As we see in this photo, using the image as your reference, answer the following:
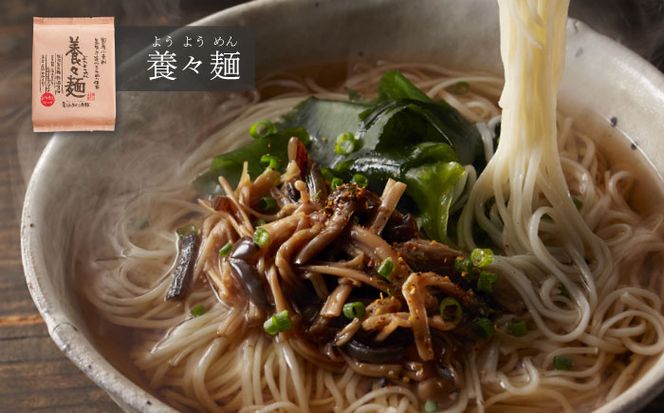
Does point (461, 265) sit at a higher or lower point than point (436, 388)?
higher

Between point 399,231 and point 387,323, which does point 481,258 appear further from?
point 387,323

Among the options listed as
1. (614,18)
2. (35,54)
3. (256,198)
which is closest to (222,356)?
(256,198)

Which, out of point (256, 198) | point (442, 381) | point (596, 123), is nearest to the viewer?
point (442, 381)

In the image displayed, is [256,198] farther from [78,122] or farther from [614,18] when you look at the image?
[614,18]

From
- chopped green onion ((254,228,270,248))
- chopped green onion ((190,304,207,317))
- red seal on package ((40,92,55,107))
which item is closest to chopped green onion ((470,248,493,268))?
chopped green onion ((254,228,270,248))

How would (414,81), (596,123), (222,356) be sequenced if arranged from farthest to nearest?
(414,81), (596,123), (222,356)

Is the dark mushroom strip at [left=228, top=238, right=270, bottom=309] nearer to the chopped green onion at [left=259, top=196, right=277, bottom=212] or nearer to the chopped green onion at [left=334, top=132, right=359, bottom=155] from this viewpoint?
the chopped green onion at [left=259, top=196, right=277, bottom=212]

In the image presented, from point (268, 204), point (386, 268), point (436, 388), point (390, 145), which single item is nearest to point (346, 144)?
point (390, 145)
